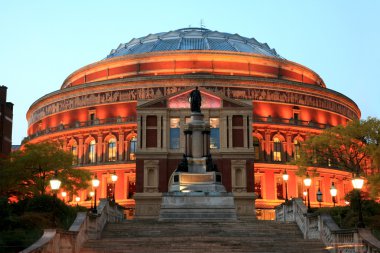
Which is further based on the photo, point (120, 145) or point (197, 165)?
point (120, 145)

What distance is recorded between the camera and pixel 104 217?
41719 mm

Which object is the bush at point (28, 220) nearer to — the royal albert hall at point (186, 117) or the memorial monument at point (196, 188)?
the memorial monument at point (196, 188)

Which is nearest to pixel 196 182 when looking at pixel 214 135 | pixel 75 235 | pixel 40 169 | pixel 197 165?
pixel 197 165

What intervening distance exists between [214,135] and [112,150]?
21785 mm

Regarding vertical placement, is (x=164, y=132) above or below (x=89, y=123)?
Result: below

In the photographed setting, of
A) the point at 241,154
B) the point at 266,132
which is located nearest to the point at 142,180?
the point at 241,154

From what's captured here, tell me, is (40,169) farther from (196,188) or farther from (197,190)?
(197,190)

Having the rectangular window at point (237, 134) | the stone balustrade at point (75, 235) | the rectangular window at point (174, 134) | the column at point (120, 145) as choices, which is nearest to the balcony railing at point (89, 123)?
the column at point (120, 145)

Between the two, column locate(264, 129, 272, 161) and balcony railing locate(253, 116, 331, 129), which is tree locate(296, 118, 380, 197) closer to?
column locate(264, 129, 272, 161)

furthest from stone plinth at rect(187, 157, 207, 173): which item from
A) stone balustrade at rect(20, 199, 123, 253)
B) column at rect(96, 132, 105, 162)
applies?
column at rect(96, 132, 105, 162)

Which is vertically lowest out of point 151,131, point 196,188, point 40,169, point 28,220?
point 28,220

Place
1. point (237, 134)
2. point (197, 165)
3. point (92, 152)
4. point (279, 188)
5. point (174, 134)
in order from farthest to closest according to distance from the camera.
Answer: point (92, 152) → point (279, 188) → point (174, 134) → point (237, 134) → point (197, 165)

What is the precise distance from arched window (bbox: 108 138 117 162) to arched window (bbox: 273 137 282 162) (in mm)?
22058

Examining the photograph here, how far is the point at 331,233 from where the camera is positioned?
103 feet
